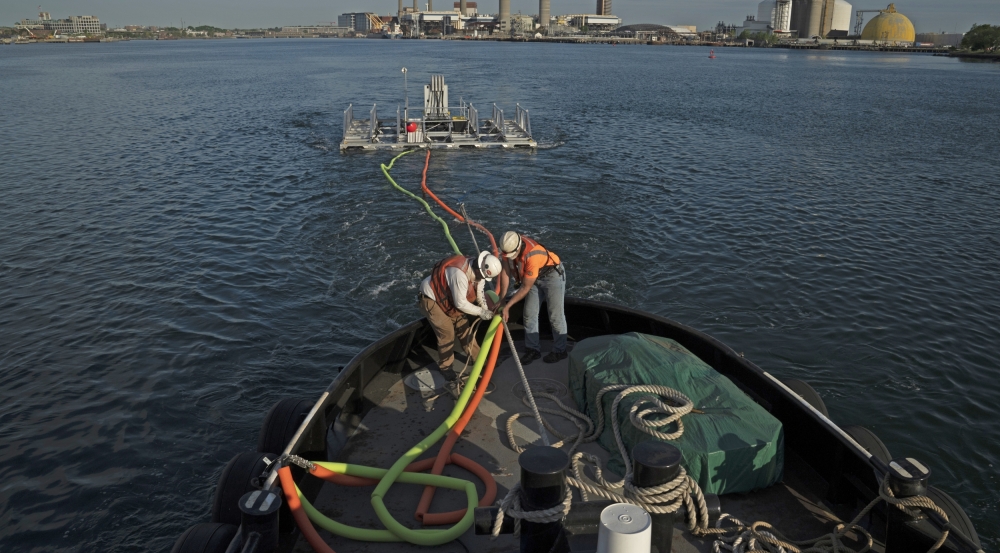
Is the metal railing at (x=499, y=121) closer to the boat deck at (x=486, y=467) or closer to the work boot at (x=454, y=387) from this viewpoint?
the work boot at (x=454, y=387)

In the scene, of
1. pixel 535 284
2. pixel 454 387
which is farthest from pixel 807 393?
pixel 454 387

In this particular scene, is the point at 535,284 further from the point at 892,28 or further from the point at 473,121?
the point at 892,28

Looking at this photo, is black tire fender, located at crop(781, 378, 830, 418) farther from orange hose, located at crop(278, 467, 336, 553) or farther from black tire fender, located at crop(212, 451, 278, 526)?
black tire fender, located at crop(212, 451, 278, 526)

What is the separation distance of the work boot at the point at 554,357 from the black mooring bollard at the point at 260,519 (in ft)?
12.9

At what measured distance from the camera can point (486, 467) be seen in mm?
6078

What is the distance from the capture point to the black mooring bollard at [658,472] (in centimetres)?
370

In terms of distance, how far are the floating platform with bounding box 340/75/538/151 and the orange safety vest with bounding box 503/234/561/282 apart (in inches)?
859

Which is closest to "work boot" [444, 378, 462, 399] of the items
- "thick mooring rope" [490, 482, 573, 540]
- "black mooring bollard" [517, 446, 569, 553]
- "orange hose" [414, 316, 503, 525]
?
"orange hose" [414, 316, 503, 525]

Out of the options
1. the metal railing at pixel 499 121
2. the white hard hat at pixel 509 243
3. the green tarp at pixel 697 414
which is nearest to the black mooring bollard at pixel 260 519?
the green tarp at pixel 697 414

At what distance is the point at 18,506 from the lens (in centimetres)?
830

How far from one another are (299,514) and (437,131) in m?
28.5

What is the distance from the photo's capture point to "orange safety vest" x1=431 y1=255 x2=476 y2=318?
734 cm

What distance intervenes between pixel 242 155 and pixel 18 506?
77.4 feet

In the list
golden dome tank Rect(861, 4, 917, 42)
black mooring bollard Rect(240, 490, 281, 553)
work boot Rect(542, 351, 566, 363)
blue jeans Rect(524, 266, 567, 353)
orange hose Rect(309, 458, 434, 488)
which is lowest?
orange hose Rect(309, 458, 434, 488)
